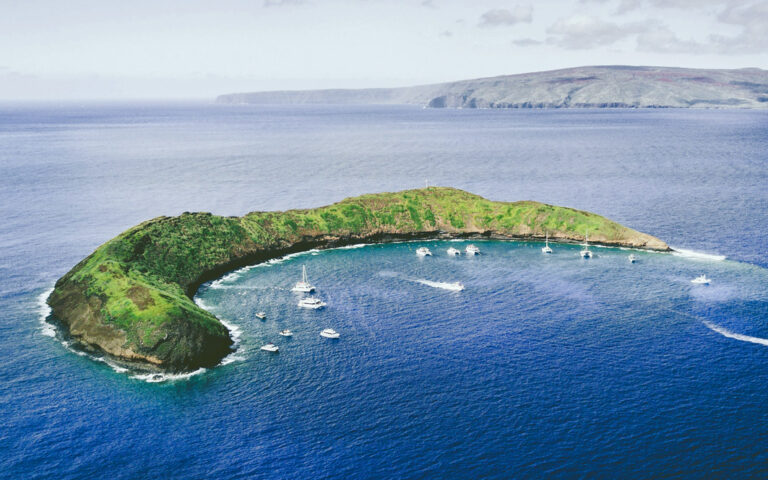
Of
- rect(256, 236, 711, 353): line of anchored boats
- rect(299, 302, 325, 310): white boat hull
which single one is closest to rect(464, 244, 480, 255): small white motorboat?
rect(256, 236, 711, 353): line of anchored boats

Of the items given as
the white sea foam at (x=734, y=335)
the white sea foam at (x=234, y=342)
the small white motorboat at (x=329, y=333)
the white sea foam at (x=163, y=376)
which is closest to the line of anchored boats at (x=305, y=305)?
the small white motorboat at (x=329, y=333)

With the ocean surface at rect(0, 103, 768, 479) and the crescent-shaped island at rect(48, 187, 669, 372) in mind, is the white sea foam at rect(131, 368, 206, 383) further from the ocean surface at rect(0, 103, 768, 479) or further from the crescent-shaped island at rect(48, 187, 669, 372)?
the crescent-shaped island at rect(48, 187, 669, 372)

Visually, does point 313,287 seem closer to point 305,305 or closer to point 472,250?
point 305,305

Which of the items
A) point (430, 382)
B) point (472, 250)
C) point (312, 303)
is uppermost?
point (472, 250)

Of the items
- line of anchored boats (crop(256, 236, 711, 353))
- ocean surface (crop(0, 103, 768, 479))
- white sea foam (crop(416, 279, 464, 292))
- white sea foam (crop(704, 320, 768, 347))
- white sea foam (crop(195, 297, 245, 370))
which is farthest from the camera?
white sea foam (crop(416, 279, 464, 292))

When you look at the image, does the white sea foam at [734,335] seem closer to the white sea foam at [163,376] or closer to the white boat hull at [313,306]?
the white boat hull at [313,306]

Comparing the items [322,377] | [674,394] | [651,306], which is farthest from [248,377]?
[651,306]

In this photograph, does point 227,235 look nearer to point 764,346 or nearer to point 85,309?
point 85,309

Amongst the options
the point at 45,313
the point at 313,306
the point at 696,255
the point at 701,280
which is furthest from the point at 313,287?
the point at 696,255
